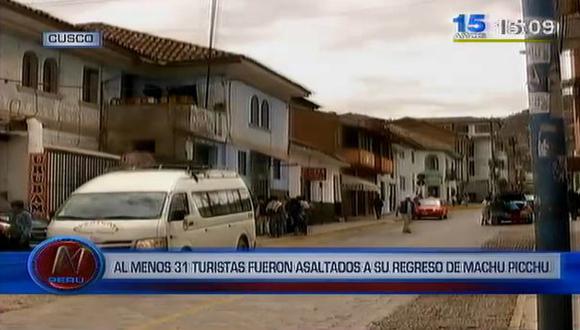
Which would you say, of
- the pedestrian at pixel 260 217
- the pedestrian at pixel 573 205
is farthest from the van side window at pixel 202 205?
the pedestrian at pixel 573 205

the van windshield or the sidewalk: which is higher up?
the van windshield

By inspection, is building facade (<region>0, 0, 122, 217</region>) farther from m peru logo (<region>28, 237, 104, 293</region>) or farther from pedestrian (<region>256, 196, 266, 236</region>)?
pedestrian (<region>256, 196, 266, 236</region>)

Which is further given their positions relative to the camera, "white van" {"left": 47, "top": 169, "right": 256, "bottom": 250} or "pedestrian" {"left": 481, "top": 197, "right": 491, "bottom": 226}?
"pedestrian" {"left": 481, "top": 197, "right": 491, "bottom": 226}

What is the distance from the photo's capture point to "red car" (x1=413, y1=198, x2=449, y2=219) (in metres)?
A: 4.21

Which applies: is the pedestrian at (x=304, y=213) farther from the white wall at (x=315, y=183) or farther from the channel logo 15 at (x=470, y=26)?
the channel logo 15 at (x=470, y=26)

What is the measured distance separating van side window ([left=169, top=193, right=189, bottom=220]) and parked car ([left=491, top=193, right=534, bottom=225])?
138cm

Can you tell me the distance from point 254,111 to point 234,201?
0.47 meters

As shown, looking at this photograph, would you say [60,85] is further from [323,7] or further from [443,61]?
[443,61]

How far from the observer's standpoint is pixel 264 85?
4.19m

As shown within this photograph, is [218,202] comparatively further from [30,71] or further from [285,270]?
[30,71]

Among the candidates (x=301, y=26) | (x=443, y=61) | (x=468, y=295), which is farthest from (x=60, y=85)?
(x=468, y=295)

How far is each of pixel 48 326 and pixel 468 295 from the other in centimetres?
331

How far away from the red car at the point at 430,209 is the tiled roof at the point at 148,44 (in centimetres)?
115

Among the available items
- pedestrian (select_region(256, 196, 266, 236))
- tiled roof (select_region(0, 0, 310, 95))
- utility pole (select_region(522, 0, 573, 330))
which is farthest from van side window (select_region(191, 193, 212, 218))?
utility pole (select_region(522, 0, 573, 330))
